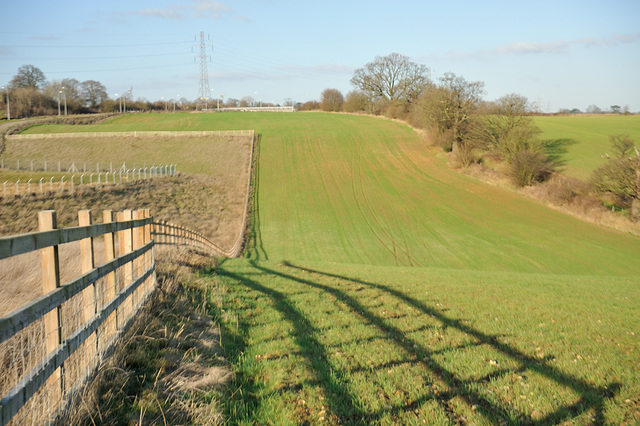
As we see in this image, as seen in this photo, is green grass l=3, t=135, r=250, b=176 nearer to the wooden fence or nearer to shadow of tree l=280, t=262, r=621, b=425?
shadow of tree l=280, t=262, r=621, b=425

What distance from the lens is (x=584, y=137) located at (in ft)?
196

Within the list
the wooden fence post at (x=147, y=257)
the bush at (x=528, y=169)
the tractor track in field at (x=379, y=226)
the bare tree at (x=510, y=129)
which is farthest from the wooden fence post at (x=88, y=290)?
the bare tree at (x=510, y=129)

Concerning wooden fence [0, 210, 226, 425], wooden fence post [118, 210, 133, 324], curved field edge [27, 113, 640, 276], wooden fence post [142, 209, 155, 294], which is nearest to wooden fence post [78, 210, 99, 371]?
wooden fence [0, 210, 226, 425]

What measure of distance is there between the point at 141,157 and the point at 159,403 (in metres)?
54.8

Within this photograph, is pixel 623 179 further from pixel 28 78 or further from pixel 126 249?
pixel 28 78

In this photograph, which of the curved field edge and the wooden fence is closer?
the wooden fence

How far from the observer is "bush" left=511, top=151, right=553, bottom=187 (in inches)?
1645

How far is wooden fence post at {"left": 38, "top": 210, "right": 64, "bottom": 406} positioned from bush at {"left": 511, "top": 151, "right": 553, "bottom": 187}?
4398 centimetres

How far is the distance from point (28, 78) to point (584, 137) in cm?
12606

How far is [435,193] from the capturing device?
4231cm

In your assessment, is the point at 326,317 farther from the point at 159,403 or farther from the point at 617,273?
the point at 617,273

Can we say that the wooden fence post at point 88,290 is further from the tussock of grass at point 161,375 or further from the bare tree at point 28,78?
the bare tree at point 28,78

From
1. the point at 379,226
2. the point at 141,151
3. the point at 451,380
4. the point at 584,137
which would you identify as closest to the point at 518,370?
the point at 451,380

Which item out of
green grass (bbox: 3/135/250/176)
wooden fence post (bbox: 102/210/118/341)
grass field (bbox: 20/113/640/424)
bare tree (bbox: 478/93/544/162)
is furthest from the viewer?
green grass (bbox: 3/135/250/176)
